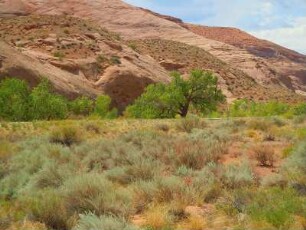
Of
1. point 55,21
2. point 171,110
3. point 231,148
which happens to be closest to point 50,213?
point 231,148

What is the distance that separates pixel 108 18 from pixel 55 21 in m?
35.8

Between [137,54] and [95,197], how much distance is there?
57399 mm

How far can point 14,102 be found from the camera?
30.7m

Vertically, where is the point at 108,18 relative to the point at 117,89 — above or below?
above

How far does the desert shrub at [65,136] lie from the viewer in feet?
62.6

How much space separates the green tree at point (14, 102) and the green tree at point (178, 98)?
10862 millimetres

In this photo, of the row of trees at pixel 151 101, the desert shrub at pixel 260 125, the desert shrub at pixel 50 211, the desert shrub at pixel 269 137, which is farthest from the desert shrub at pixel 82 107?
the desert shrub at pixel 50 211

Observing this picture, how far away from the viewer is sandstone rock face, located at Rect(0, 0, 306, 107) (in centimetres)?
5450

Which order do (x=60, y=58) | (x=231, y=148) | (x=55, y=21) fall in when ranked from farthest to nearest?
(x=55, y=21)
(x=60, y=58)
(x=231, y=148)

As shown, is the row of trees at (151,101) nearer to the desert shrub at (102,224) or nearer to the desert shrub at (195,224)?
the desert shrub at (195,224)

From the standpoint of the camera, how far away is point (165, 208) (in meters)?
9.09

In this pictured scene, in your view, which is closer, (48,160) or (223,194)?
(223,194)

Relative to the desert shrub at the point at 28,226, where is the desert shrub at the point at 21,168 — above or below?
below

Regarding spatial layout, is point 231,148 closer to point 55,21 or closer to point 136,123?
point 136,123
